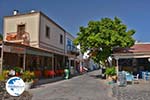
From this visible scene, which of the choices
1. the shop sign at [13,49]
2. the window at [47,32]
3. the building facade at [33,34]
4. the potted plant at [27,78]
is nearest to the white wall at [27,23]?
the building facade at [33,34]

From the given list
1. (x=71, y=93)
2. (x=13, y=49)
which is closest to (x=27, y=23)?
(x=13, y=49)

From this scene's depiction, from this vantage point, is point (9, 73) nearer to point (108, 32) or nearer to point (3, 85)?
point (3, 85)

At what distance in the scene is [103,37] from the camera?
86.9ft

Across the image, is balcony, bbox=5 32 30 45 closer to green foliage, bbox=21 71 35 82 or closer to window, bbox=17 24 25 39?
window, bbox=17 24 25 39

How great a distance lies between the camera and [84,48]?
28.4 metres

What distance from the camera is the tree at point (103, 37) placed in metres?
26.4

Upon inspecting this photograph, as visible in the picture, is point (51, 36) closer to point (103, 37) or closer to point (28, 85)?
point (103, 37)

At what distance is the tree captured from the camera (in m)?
26.4

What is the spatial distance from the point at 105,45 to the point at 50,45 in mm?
7619

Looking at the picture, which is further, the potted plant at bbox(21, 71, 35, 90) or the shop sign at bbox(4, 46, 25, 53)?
the potted plant at bbox(21, 71, 35, 90)

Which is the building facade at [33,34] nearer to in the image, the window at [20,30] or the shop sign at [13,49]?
the window at [20,30]

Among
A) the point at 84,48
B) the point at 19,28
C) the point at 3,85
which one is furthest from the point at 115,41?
the point at 3,85

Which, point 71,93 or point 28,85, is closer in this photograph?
point 71,93

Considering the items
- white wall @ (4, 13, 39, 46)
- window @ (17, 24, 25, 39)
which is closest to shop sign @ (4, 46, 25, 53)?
white wall @ (4, 13, 39, 46)
